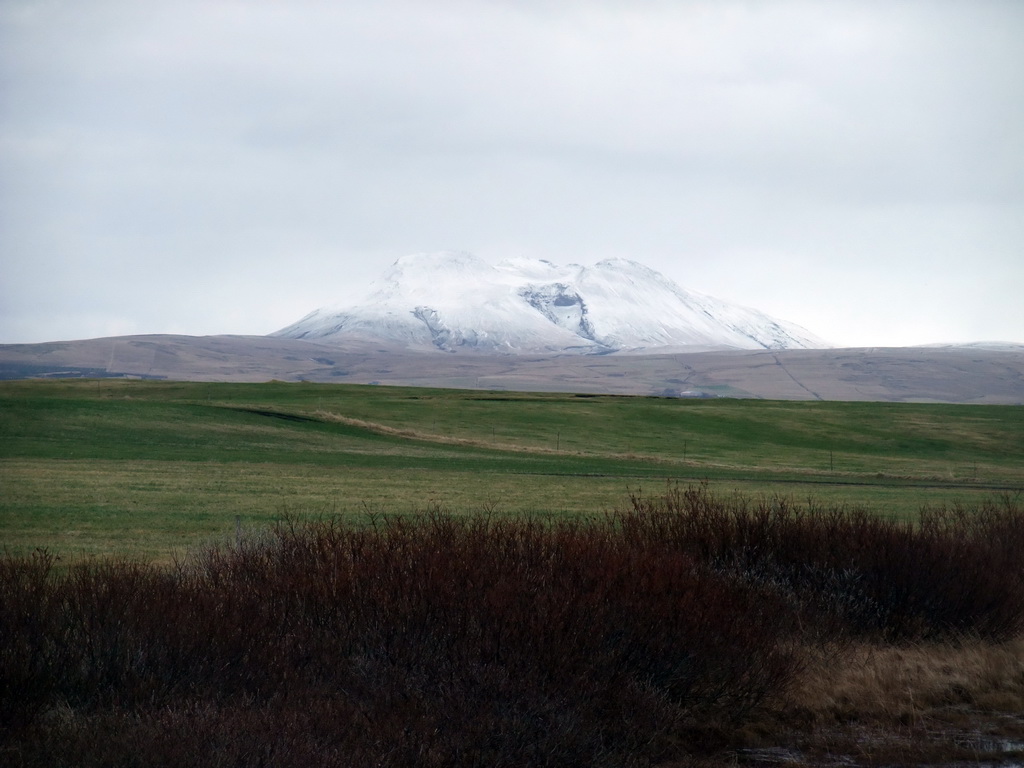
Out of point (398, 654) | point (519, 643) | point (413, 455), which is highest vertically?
point (519, 643)

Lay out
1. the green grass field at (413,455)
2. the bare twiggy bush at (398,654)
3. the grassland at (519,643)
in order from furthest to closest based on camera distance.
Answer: the green grass field at (413,455)
the grassland at (519,643)
the bare twiggy bush at (398,654)

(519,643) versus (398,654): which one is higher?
(519,643)

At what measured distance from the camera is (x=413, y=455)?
57250 mm

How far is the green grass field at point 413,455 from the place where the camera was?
31.1 meters

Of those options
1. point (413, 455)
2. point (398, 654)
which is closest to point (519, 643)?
point (398, 654)

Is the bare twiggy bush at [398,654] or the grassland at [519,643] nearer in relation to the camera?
the bare twiggy bush at [398,654]

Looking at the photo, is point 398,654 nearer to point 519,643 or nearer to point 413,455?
point 519,643

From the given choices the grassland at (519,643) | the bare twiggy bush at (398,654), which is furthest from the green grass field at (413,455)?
the bare twiggy bush at (398,654)

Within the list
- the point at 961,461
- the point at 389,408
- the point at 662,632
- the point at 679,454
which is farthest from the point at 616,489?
the point at 389,408

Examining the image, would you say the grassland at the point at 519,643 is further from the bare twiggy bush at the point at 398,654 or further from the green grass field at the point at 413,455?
the green grass field at the point at 413,455

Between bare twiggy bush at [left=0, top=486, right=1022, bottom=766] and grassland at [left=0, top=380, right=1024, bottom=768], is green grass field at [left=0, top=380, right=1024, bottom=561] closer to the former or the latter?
grassland at [left=0, top=380, right=1024, bottom=768]

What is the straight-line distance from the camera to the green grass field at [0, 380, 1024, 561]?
31.1 meters

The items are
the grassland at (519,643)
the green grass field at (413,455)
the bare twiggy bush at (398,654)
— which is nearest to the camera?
the bare twiggy bush at (398,654)

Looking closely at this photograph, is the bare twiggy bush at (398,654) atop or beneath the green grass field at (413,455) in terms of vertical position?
atop
